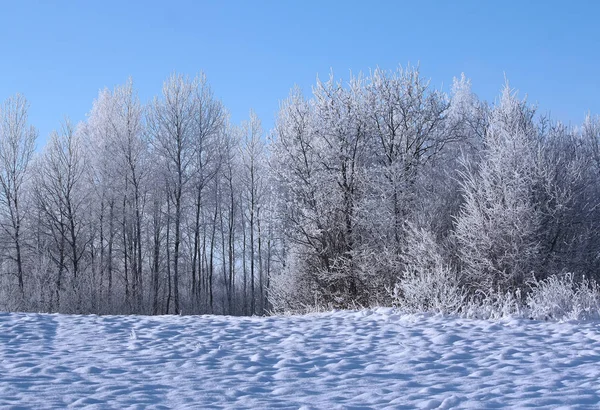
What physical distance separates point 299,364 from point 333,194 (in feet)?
34.7

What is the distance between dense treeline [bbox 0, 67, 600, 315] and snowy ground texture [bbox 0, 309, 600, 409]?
304 centimetres

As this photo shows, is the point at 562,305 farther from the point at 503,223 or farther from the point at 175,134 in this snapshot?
the point at 175,134

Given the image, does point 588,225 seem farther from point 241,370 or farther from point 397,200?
point 241,370

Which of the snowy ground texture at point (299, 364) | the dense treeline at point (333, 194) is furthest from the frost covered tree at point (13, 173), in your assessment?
the snowy ground texture at point (299, 364)

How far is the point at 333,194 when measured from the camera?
1675cm

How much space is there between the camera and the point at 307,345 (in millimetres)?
7590

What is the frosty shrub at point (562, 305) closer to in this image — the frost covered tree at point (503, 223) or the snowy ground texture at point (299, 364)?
the snowy ground texture at point (299, 364)

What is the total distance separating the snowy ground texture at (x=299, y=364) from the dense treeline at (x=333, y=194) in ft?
9.97

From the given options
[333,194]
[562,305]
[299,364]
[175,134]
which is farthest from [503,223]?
[175,134]

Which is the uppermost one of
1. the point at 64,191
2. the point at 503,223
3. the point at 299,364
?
the point at 64,191

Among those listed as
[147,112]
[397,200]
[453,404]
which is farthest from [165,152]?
[453,404]

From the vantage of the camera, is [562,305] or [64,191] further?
[64,191]

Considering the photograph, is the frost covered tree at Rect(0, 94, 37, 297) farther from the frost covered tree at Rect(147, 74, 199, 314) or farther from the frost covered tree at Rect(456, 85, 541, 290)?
the frost covered tree at Rect(456, 85, 541, 290)

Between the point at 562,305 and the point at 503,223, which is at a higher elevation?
the point at 503,223
